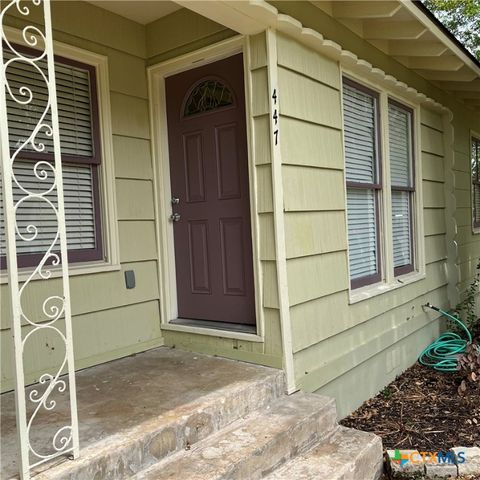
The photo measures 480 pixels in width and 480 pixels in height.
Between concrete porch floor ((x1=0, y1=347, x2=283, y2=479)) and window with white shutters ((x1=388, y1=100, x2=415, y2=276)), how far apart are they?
7.26 ft

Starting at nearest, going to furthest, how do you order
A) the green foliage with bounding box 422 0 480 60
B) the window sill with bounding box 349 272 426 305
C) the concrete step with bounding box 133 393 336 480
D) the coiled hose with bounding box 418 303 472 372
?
1. the concrete step with bounding box 133 393 336 480
2. the window sill with bounding box 349 272 426 305
3. the coiled hose with bounding box 418 303 472 372
4. the green foliage with bounding box 422 0 480 60

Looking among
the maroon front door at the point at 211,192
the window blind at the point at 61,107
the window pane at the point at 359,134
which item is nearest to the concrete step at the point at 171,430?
the maroon front door at the point at 211,192

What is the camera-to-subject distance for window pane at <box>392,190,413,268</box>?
4254 mm

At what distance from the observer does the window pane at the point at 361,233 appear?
11.8 feet

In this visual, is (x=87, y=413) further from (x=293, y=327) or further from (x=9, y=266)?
(x=293, y=327)

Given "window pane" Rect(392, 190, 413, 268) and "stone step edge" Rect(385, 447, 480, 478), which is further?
"window pane" Rect(392, 190, 413, 268)

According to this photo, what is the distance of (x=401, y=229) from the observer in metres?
4.39

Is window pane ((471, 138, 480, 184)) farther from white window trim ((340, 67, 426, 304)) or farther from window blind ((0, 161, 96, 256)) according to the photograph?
window blind ((0, 161, 96, 256))

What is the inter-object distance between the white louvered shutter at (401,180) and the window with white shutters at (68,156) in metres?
2.67

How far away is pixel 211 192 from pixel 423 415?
224cm

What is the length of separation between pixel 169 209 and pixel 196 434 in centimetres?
173

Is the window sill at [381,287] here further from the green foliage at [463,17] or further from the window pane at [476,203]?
the green foliage at [463,17]

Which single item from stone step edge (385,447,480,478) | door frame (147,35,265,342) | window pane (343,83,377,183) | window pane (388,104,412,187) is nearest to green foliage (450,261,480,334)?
window pane (388,104,412,187)

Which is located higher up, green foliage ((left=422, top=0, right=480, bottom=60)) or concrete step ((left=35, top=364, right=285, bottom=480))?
green foliage ((left=422, top=0, right=480, bottom=60))
